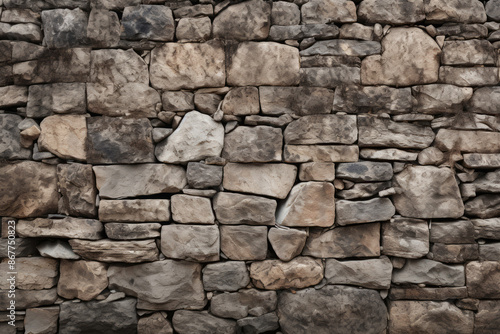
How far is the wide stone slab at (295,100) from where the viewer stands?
264 cm

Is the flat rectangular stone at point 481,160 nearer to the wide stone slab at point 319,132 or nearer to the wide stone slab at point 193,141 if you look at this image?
the wide stone slab at point 319,132

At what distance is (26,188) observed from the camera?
2.65 metres

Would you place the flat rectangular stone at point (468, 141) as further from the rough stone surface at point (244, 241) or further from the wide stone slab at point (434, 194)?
the rough stone surface at point (244, 241)

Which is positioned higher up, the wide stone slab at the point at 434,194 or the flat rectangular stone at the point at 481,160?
the flat rectangular stone at the point at 481,160

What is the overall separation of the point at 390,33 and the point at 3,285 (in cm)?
352

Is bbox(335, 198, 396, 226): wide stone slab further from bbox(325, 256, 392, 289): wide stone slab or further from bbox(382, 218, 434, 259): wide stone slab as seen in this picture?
bbox(325, 256, 392, 289): wide stone slab

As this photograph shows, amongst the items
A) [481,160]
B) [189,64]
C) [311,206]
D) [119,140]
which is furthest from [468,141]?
[119,140]

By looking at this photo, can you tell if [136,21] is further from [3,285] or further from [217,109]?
[3,285]

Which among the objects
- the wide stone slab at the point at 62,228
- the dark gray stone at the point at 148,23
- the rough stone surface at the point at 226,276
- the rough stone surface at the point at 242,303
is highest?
the dark gray stone at the point at 148,23

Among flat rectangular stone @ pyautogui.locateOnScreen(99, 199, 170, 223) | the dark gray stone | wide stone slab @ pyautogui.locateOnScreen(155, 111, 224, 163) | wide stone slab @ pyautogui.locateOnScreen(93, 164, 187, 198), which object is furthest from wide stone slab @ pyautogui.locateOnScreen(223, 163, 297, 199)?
the dark gray stone

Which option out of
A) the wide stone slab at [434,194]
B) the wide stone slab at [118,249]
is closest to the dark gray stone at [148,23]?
the wide stone slab at [118,249]

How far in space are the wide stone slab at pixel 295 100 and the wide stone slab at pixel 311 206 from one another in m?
0.55

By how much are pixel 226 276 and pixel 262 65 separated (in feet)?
5.24

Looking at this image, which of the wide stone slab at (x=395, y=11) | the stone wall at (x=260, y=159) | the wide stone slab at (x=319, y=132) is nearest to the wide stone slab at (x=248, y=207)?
the stone wall at (x=260, y=159)
